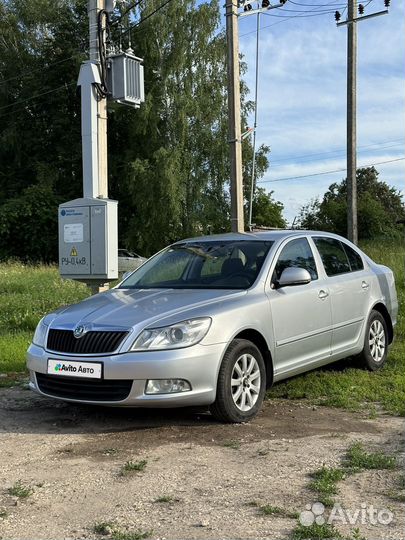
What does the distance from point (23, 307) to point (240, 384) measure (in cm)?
741

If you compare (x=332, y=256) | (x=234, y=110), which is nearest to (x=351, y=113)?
(x=234, y=110)

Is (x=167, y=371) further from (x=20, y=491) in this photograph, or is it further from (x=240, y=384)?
(x=20, y=491)

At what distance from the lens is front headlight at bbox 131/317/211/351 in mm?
4839

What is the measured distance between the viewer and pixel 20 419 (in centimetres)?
560

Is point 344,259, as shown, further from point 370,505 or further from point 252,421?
point 370,505

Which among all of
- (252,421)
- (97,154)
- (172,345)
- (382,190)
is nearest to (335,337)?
(252,421)

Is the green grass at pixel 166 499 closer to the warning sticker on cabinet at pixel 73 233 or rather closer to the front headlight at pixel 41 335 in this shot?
the front headlight at pixel 41 335

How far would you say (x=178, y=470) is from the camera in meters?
4.11

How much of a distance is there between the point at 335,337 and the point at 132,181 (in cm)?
2790

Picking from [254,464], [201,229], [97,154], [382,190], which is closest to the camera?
[254,464]

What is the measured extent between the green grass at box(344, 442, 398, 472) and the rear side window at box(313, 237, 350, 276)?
255cm

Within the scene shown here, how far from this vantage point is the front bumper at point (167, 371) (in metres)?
4.77

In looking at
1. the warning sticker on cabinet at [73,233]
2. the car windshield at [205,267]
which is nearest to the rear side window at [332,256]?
the car windshield at [205,267]

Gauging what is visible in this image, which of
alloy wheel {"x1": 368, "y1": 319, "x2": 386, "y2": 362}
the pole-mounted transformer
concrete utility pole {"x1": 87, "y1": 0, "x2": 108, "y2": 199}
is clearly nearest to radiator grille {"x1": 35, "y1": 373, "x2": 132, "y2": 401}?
alloy wheel {"x1": 368, "y1": 319, "x2": 386, "y2": 362}
